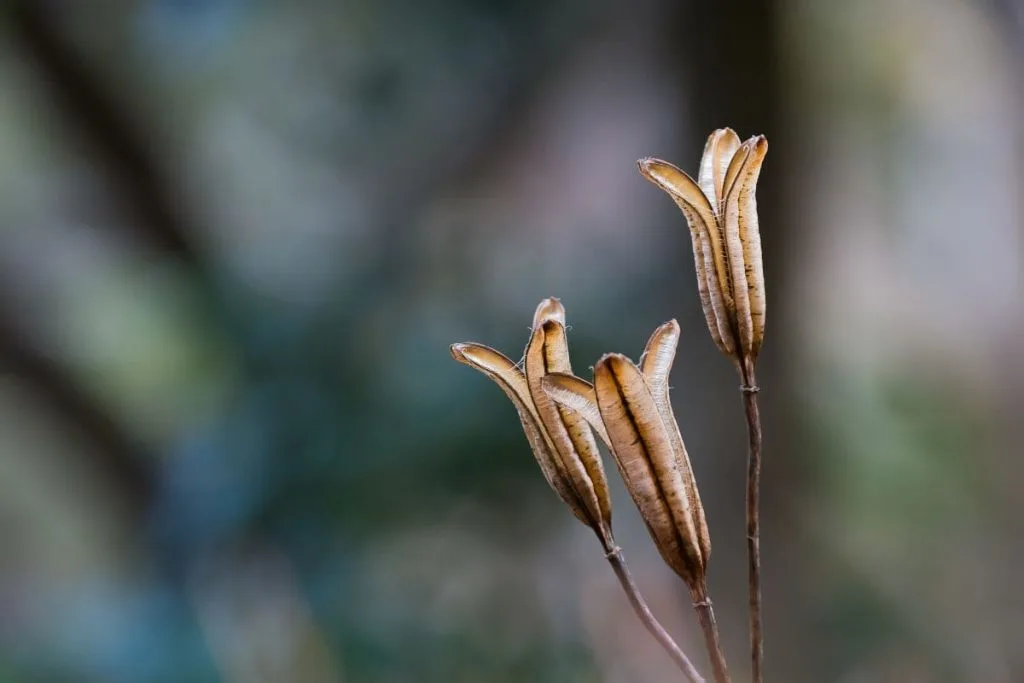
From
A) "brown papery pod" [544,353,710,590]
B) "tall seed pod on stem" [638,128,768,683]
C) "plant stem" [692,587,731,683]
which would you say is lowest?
"plant stem" [692,587,731,683]

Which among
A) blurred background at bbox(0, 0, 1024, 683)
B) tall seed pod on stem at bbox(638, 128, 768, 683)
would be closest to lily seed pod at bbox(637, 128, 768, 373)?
tall seed pod on stem at bbox(638, 128, 768, 683)

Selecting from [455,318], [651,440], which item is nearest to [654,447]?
[651,440]

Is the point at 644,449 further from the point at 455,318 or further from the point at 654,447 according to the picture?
the point at 455,318

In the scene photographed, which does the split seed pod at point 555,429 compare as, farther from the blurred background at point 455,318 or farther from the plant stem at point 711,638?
the blurred background at point 455,318

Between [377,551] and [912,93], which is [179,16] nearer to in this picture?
[377,551]

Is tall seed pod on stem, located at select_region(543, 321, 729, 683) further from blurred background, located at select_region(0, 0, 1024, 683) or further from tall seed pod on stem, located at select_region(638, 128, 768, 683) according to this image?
blurred background, located at select_region(0, 0, 1024, 683)

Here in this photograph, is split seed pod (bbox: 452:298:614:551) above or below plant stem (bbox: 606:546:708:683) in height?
above
